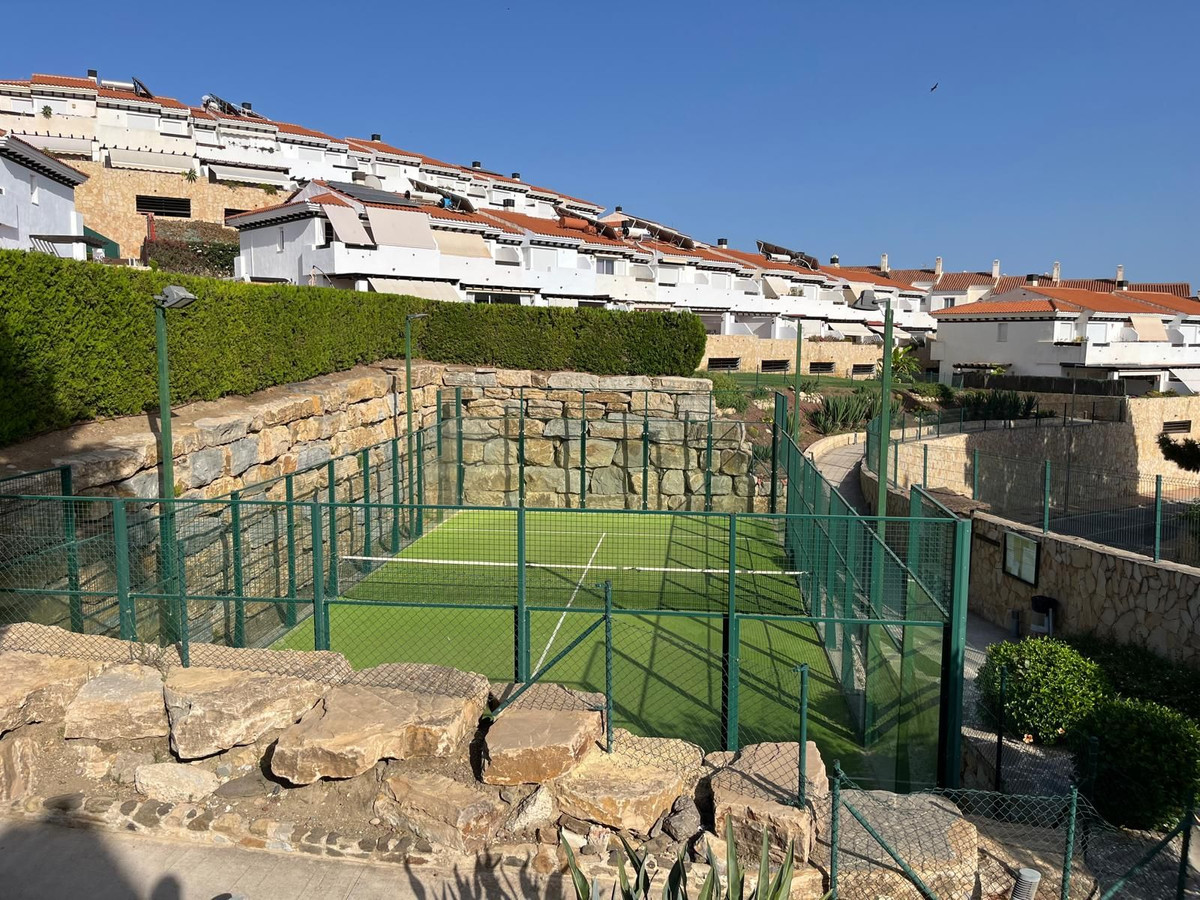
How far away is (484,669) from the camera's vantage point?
36.3 ft

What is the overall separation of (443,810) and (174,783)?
2.06 meters

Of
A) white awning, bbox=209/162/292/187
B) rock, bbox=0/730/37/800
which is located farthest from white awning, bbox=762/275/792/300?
rock, bbox=0/730/37/800

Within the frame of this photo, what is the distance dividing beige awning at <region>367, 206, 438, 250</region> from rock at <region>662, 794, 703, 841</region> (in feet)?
107

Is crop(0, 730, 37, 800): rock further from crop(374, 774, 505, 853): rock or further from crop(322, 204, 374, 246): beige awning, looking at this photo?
crop(322, 204, 374, 246): beige awning

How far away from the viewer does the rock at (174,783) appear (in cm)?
644

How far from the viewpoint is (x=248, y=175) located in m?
52.6

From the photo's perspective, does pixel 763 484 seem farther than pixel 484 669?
Yes

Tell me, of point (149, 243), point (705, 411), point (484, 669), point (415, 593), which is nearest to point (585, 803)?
point (484, 669)

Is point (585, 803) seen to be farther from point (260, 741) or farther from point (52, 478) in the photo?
point (52, 478)

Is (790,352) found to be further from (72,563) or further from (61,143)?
(61,143)

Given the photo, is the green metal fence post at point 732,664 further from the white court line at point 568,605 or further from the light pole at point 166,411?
the light pole at point 166,411

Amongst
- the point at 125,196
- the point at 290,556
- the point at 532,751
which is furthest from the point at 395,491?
the point at 125,196

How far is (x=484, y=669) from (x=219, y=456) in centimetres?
517

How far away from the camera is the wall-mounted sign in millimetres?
13633
